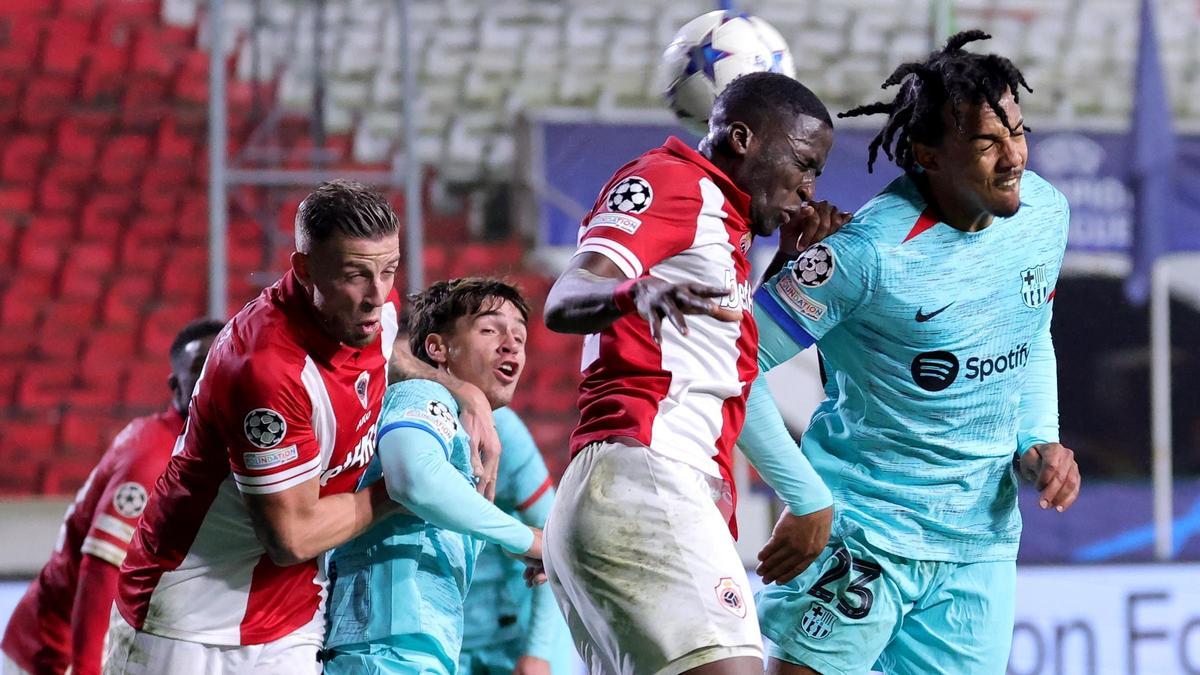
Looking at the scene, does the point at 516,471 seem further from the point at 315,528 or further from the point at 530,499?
the point at 315,528

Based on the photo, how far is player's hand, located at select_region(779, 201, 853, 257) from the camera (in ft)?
10.6

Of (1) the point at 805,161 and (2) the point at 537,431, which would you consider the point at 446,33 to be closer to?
(2) the point at 537,431

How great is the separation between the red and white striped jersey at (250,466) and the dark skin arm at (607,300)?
716 mm

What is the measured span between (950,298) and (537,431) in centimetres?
624

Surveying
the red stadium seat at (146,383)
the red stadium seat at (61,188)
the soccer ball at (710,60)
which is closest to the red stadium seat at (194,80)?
the red stadium seat at (61,188)

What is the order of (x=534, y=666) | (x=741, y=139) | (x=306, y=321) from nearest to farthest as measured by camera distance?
(x=741, y=139) → (x=306, y=321) → (x=534, y=666)

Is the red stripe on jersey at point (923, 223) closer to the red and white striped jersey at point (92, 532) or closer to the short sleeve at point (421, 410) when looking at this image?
the short sleeve at point (421, 410)

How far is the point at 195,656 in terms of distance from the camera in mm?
3092

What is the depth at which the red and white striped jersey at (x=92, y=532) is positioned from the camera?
397cm

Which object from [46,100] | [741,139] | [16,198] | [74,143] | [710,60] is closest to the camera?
[741,139]

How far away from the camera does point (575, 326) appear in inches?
92.6

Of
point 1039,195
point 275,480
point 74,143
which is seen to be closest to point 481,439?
point 275,480

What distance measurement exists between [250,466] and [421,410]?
39 centimetres

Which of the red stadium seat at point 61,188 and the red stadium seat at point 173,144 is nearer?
the red stadium seat at point 61,188
